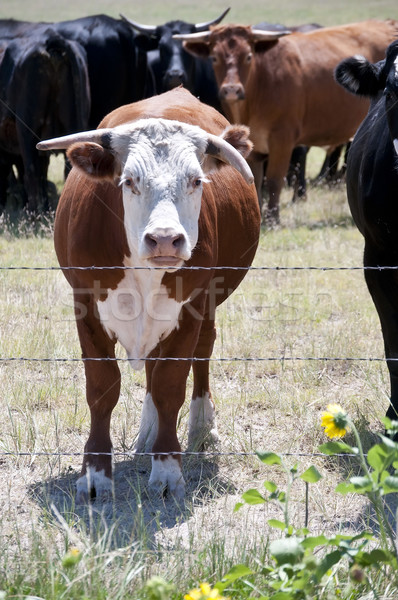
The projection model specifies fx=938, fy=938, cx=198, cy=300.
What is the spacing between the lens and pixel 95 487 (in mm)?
4141

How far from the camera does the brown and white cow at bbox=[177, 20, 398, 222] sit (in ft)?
34.0

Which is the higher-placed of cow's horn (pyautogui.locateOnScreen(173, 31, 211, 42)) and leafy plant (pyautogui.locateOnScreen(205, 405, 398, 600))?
cow's horn (pyautogui.locateOnScreen(173, 31, 211, 42))

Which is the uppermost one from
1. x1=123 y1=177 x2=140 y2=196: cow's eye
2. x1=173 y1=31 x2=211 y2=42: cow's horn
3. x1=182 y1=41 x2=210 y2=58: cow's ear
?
x1=173 y1=31 x2=211 y2=42: cow's horn

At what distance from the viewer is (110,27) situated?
12062 millimetres

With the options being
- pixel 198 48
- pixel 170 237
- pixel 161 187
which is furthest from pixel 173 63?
pixel 170 237

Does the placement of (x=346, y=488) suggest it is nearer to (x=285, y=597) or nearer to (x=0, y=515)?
(x=285, y=597)

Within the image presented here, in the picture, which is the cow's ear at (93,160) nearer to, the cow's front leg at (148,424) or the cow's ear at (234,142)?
the cow's ear at (234,142)

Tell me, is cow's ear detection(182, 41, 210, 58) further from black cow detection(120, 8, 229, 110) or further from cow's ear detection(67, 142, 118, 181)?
cow's ear detection(67, 142, 118, 181)

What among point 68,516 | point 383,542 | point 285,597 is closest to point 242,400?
point 68,516

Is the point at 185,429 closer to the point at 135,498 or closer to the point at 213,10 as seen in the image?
the point at 135,498

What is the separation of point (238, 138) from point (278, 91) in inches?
257

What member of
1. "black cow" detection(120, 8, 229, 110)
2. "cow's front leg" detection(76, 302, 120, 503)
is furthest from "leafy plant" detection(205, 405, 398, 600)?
"black cow" detection(120, 8, 229, 110)

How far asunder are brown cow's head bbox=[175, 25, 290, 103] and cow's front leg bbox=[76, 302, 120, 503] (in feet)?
20.4

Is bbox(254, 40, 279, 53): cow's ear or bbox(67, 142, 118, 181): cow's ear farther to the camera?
bbox(254, 40, 279, 53): cow's ear
